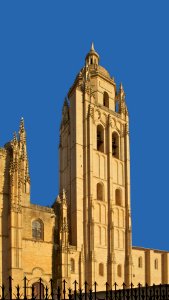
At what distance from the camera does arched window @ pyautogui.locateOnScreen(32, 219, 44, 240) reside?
138 feet

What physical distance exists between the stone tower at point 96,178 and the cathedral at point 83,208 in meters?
0.09

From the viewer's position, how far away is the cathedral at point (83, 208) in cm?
4062

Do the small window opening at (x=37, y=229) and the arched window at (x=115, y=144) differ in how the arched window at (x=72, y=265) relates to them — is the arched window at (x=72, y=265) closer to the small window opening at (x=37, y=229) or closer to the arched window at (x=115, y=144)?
the small window opening at (x=37, y=229)

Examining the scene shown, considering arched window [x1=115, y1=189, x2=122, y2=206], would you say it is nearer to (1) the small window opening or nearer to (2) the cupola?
(1) the small window opening

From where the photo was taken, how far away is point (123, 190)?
171ft

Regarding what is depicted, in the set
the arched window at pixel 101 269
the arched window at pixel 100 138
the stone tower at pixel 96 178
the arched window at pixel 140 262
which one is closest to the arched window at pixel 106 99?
the stone tower at pixel 96 178

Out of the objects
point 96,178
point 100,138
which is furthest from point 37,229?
point 100,138

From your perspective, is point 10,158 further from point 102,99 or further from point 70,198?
point 102,99

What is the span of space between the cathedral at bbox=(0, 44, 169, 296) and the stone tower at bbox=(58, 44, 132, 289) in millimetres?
92

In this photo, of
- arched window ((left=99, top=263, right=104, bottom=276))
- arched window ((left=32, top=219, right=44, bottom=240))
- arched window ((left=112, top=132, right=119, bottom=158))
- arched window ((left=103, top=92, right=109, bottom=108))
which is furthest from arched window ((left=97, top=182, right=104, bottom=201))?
arched window ((left=103, top=92, right=109, bottom=108))

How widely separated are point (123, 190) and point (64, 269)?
42.9 feet

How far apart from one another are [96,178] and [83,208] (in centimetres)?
358

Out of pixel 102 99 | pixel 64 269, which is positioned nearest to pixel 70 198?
pixel 64 269

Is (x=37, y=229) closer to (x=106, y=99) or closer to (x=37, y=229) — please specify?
(x=37, y=229)
